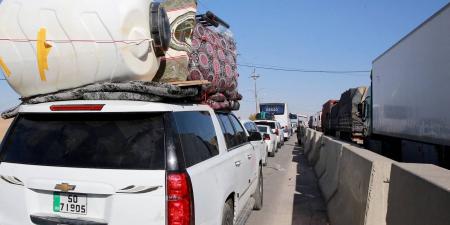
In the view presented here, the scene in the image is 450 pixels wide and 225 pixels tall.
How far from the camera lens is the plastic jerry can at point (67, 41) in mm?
3957

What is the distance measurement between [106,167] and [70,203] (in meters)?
0.39

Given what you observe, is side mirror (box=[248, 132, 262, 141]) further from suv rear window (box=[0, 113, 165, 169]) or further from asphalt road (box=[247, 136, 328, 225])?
suv rear window (box=[0, 113, 165, 169])

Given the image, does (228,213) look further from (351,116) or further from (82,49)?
(351,116)

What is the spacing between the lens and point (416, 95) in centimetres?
934

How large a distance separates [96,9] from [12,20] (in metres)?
0.79

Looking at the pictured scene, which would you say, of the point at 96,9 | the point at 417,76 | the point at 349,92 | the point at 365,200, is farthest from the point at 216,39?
the point at 349,92

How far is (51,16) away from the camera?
13.0 ft

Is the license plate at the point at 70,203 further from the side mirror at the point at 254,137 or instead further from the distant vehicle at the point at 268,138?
the distant vehicle at the point at 268,138

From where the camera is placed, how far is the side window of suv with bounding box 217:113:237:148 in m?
5.36

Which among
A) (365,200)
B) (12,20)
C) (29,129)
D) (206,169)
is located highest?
(12,20)

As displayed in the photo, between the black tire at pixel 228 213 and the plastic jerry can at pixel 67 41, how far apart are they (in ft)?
5.33

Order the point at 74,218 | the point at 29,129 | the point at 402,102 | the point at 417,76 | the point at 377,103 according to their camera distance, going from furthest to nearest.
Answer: the point at 377,103
the point at 402,102
the point at 417,76
the point at 29,129
the point at 74,218

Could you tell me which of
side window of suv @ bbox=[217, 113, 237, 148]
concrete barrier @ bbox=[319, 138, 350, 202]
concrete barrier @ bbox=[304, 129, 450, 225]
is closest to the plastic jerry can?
side window of suv @ bbox=[217, 113, 237, 148]

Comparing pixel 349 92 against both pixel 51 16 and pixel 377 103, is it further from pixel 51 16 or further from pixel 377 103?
pixel 51 16
